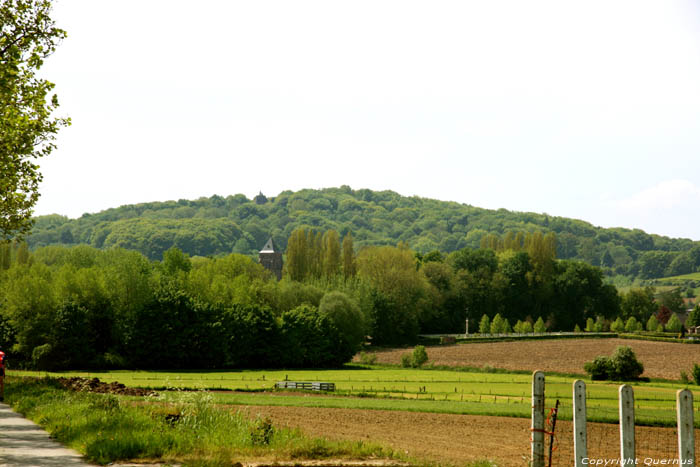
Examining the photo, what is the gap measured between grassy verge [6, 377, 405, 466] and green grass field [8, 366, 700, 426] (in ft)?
8.39

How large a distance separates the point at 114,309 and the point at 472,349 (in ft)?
134

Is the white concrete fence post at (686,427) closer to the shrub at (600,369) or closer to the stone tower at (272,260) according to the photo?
the shrub at (600,369)

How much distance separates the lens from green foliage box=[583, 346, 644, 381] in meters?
51.2

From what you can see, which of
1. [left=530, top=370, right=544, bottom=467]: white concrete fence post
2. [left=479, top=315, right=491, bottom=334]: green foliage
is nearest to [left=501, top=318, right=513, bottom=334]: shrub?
[left=479, top=315, right=491, bottom=334]: green foliage

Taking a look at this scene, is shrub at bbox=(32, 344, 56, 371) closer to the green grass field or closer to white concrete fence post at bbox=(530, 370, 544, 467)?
the green grass field

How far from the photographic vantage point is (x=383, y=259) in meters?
110

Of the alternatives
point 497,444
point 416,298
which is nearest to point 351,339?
point 416,298

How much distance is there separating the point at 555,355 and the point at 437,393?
→ 3711 centimetres

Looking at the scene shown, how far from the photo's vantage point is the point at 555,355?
244 feet

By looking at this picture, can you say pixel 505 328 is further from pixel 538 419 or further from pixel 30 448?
pixel 30 448

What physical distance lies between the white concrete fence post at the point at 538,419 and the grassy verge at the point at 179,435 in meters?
2.71

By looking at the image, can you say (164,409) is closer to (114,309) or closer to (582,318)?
(114,309)

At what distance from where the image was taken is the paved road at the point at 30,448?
503 inches

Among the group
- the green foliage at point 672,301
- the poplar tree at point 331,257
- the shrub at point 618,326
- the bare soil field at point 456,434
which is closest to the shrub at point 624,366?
the bare soil field at point 456,434
